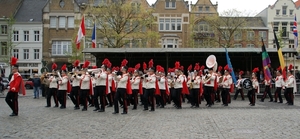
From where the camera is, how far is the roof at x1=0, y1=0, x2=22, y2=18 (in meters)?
57.5

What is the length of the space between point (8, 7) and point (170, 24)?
23.7 m

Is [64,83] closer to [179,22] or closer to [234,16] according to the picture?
[234,16]

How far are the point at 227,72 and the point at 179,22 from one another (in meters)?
35.3

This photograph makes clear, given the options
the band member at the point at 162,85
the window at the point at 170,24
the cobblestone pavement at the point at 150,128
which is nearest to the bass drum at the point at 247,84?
the band member at the point at 162,85

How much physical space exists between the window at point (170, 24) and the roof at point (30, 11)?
16.8m

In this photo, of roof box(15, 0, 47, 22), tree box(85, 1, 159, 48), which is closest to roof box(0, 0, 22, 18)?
roof box(15, 0, 47, 22)

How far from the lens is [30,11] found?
57594 millimetres

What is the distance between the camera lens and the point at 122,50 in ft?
99.5

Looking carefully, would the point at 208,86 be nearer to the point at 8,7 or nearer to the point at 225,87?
the point at 225,87

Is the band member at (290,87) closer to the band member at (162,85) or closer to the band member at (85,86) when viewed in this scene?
the band member at (162,85)

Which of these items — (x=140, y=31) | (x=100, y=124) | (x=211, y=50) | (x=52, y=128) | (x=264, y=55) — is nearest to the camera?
(x=52, y=128)

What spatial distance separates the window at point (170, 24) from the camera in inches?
2173

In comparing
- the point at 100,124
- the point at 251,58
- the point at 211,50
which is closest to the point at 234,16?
the point at 251,58

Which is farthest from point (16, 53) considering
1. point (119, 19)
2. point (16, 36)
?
point (119, 19)
